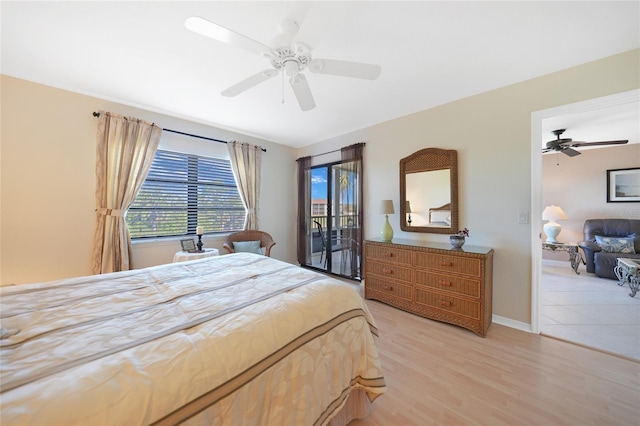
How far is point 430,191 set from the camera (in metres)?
2.92

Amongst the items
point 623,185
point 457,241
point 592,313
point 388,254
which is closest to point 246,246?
point 388,254

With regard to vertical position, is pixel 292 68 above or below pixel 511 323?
above

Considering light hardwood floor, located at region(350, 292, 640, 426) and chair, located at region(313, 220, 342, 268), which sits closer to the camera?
light hardwood floor, located at region(350, 292, 640, 426)

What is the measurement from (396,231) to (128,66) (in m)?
3.55

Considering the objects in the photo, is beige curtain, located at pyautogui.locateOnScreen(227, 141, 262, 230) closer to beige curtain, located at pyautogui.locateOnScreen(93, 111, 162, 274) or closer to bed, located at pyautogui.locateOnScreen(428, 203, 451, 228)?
beige curtain, located at pyautogui.locateOnScreen(93, 111, 162, 274)

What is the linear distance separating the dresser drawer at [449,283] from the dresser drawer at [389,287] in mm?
186

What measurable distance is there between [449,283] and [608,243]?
3845mm

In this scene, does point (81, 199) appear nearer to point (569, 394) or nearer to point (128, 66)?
point (128, 66)

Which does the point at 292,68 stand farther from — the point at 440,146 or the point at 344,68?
the point at 440,146

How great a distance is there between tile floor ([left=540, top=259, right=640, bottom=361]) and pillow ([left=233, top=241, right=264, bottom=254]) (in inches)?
141

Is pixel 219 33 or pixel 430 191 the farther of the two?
pixel 430 191

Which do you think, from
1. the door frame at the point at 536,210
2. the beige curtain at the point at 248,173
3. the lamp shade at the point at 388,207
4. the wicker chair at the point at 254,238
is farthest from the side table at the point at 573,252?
the beige curtain at the point at 248,173

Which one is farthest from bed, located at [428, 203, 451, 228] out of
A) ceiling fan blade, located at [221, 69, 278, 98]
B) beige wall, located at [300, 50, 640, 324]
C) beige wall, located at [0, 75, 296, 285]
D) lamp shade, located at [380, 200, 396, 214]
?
beige wall, located at [0, 75, 296, 285]

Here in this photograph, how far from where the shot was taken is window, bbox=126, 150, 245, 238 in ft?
9.95
